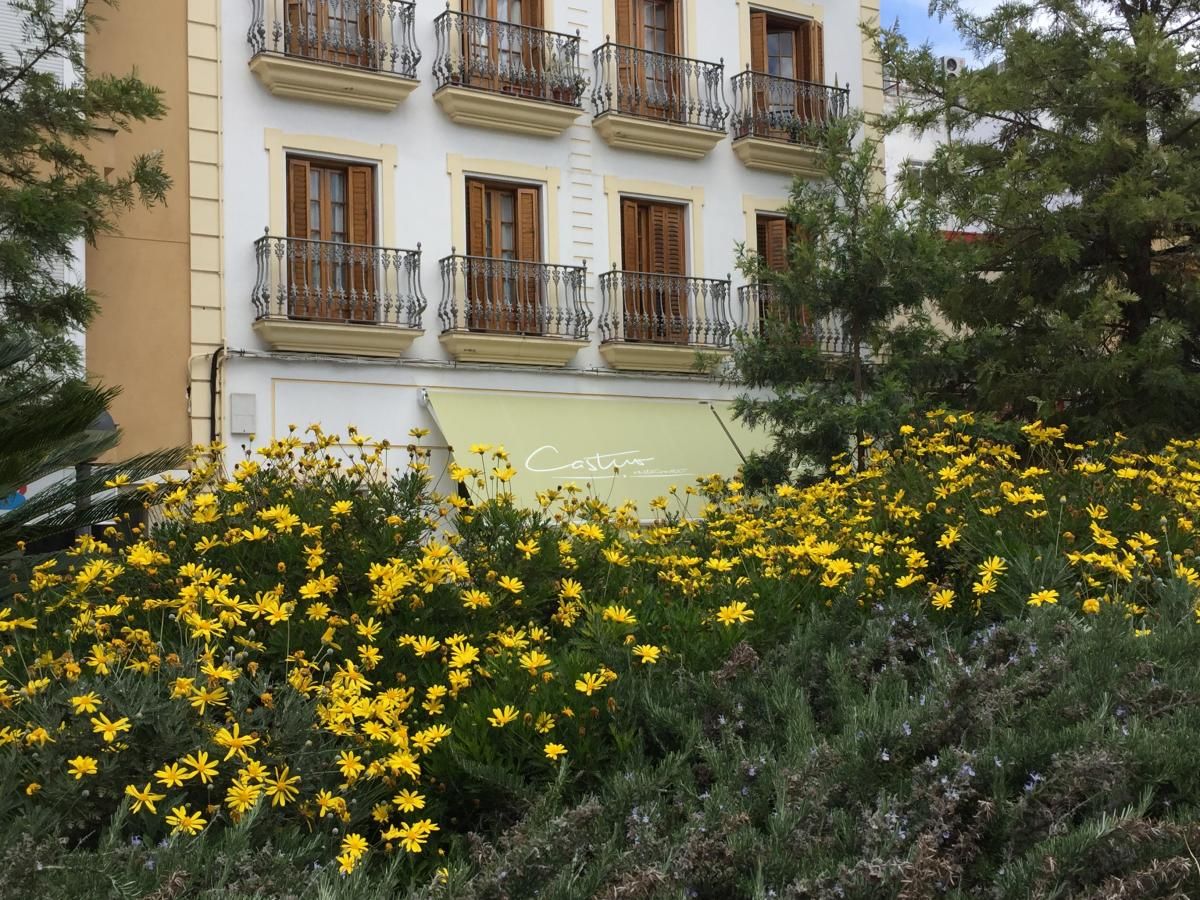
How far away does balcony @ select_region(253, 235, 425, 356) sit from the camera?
592 inches

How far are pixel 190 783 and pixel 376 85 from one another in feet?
44.4

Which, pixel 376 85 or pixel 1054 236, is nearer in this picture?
pixel 1054 236

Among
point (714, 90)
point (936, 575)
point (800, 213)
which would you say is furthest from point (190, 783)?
point (714, 90)

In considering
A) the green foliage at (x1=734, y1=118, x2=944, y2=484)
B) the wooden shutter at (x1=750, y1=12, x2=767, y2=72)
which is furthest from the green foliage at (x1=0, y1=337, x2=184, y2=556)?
the wooden shutter at (x1=750, y1=12, x2=767, y2=72)

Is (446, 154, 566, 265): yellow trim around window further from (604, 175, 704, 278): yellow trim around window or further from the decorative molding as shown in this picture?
the decorative molding

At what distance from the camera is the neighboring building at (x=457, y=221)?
1498 cm

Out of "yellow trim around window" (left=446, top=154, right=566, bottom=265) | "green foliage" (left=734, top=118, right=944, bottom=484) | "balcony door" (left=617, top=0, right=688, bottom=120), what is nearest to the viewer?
"green foliage" (left=734, top=118, right=944, bottom=484)

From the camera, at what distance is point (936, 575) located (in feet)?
16.8

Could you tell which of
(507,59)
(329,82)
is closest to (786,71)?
(507,59)

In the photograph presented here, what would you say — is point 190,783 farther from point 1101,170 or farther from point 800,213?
point 1101,170

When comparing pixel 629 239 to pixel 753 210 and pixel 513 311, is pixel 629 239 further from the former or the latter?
pixel 513 311

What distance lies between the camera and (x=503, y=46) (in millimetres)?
16859

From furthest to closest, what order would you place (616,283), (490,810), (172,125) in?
(616,283) → (172,125) → (490,810)

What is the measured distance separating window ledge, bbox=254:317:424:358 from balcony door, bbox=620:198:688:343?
307 centimetres
